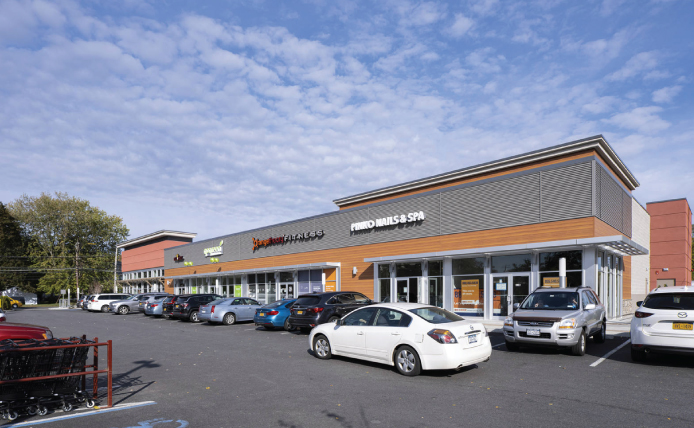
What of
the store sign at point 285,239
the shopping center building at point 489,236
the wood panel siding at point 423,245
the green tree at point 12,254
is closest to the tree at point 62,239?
the green tree at point 12,254

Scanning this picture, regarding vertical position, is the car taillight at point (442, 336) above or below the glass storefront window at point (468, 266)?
below

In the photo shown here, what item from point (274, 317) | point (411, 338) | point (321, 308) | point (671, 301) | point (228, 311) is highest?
point (671, 301)

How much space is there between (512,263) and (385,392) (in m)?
14.7

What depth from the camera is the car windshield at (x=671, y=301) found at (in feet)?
31.0

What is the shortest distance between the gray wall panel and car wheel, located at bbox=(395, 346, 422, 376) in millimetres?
13118

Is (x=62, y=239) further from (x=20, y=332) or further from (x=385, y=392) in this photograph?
(x=385, y=392)

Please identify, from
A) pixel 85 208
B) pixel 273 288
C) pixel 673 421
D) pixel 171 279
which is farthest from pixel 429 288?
pixel 85 208

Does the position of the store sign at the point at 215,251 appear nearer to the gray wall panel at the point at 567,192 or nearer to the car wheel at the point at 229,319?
the car wheel at the point at 229,319

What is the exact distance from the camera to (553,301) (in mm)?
12383

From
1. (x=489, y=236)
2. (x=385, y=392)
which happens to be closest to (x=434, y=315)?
(x=385, y=392)

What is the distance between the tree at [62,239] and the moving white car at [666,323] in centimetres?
7105

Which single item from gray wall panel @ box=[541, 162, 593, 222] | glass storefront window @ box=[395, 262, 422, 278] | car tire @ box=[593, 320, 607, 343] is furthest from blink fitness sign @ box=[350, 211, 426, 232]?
car tire @ box=[593, 320, 607, 343]

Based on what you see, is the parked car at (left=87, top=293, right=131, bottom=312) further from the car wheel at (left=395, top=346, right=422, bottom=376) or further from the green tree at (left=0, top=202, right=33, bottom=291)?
the green tree at (left=0, top=202, right=33, bottom=291)

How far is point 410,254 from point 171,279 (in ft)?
122
